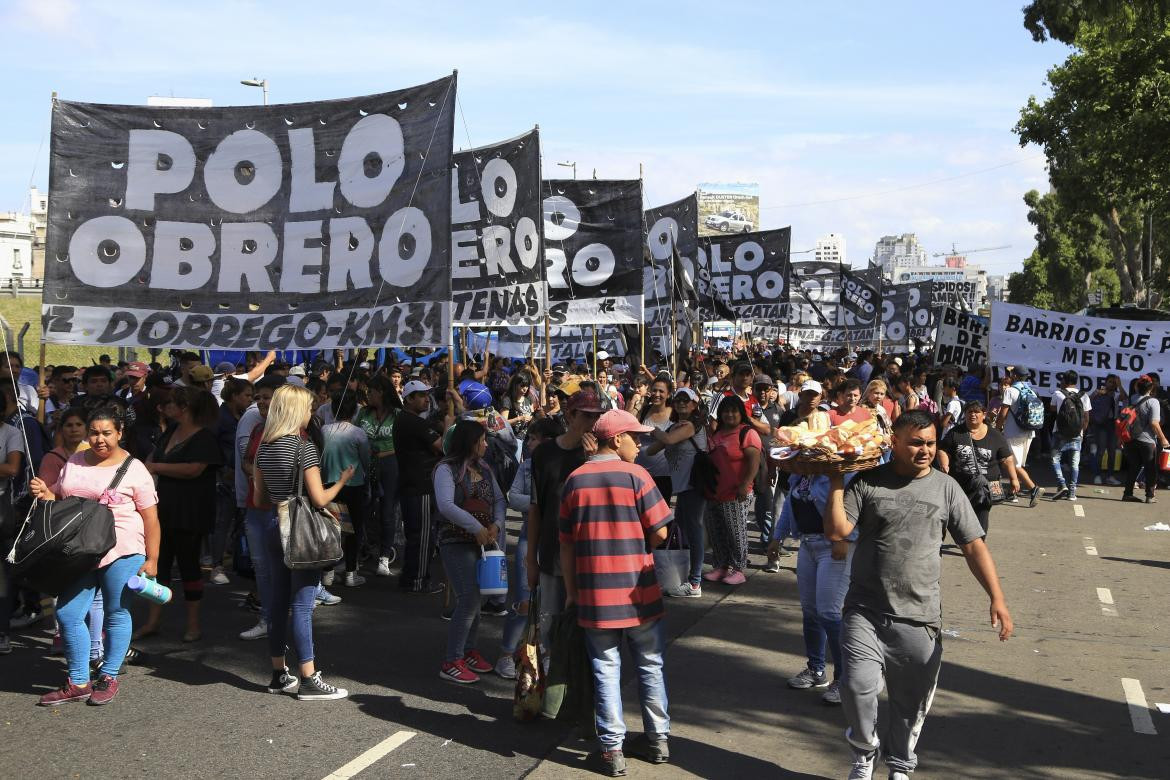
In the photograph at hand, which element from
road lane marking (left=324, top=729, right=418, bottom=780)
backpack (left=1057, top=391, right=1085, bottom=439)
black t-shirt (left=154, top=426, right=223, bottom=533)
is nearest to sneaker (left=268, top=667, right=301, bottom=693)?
road lane marking (left=324, top=729, right=418, bottom=780)

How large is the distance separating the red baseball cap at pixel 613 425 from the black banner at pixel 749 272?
18880 mm

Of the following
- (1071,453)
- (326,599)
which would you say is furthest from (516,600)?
(1071,453)

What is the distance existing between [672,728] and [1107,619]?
4373 mm

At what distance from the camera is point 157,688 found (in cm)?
643

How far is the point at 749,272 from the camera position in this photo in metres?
24.8

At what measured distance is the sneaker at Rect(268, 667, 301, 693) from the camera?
6.31 m

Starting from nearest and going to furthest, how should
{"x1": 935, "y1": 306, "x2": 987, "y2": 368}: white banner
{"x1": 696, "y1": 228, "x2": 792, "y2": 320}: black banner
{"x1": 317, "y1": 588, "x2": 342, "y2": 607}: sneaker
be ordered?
1. {"x1": 317, "y1": 588, "x2": 342, "y2": 607}: sneaker
2. {"x1": 935, "y1": 306, "x2": 987, "y2": 368}: white banner
3. {"x1": 696, "y1": 228, "x2": 792, "y2": 320}: black banner

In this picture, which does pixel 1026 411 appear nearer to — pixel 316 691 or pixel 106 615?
pixel 316 691

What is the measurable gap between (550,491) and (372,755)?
1548 millimetres

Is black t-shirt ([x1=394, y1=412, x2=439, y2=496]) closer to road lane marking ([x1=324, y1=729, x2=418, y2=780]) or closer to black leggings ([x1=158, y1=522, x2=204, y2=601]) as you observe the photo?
black leggings ([x1=158, y1=522, x2=204, y2=601])

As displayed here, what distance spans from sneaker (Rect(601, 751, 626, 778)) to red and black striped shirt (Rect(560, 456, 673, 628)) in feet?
1.92

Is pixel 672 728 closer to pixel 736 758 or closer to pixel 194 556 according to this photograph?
pixel 736 758

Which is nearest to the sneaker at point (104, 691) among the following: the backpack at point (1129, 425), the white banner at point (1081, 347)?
the backpack at point (1129, 425)

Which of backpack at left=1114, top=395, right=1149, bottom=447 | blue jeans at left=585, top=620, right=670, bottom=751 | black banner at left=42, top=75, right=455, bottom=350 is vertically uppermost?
black banner at left=42, top=75, right=455, bottom=350
